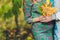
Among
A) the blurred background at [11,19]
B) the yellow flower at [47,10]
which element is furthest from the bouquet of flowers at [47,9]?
the blurred background at [11,19]

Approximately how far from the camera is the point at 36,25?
1.20 metres

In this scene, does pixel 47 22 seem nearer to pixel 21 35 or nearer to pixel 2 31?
pixel 21 35

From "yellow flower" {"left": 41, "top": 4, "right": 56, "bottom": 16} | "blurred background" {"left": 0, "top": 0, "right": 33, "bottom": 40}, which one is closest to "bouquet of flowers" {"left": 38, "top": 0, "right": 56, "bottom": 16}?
"yellow flower" {"left": 41, "top": 4, "right": 56, "bottom": 16}

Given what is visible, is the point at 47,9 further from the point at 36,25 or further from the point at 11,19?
the point at 11,19

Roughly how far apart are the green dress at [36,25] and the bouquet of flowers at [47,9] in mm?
30

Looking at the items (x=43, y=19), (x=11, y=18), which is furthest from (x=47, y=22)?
(x=11, y=18)

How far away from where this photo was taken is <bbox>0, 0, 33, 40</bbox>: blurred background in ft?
3.95

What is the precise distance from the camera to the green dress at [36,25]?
47.1 inches

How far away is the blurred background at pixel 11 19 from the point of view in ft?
3.95

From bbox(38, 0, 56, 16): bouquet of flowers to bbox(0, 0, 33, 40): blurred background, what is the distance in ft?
0.43

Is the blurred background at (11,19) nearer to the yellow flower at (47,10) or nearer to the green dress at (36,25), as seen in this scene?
the green dress at (36,25)

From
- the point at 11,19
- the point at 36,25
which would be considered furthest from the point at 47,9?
the point at 11,19

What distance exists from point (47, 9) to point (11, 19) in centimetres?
26

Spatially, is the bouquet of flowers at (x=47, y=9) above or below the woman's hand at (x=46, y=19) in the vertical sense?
above
